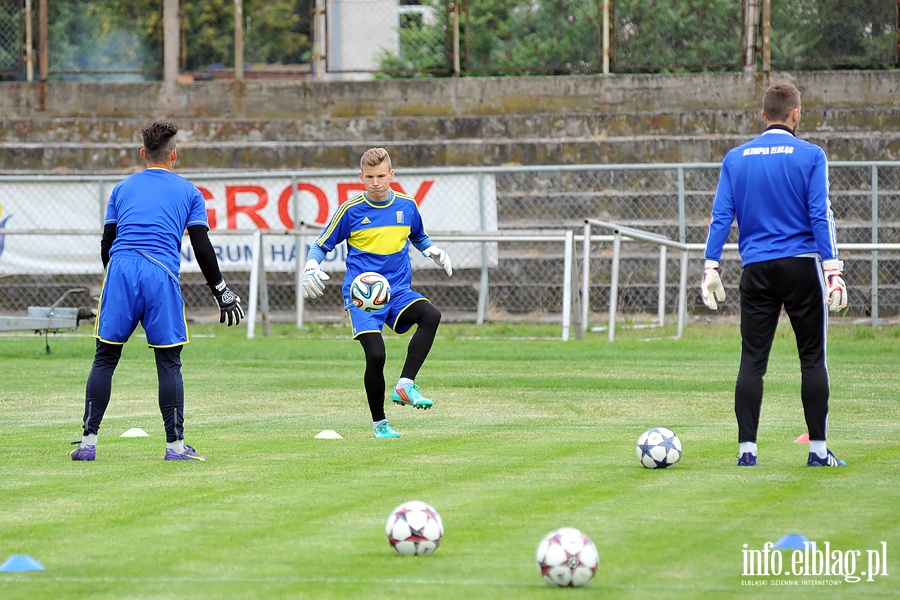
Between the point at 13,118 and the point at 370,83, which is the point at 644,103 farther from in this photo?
the point at 13,118

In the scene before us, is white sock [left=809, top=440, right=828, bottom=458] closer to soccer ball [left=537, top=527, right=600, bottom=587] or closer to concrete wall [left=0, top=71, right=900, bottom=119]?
soccer ball [left=537, top=527, right=600, bottom=587]

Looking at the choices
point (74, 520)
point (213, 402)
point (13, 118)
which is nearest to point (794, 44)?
point (13, 118)

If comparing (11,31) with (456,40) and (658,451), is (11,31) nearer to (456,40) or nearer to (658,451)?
(456,40)

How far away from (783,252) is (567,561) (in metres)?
3.57

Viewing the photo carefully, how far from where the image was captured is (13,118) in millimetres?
25438

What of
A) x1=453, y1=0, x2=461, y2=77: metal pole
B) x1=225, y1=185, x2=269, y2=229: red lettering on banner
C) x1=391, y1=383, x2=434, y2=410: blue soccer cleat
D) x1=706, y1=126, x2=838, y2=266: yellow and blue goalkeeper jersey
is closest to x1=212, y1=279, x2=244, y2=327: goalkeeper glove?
x1=391, y1=383, x2=434, y2=410: blue soccer cleat

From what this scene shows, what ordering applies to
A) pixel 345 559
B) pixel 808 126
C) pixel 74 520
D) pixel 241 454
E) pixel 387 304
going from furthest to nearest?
pixel 808 126
pixel 387 304
pixel 241 454
pixel 74 520
pixel 345 559

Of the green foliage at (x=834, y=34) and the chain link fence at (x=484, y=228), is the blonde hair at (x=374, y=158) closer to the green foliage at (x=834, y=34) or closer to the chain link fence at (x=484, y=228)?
the chain link fence at (x=484, y=228)

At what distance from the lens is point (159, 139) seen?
8609 millimetres

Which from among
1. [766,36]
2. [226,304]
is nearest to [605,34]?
[766,36]

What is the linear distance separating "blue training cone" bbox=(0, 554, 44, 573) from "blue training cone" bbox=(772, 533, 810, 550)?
9.22ft

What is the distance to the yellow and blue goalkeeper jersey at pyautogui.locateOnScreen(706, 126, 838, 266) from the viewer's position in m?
7.93

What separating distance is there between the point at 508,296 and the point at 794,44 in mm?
7627

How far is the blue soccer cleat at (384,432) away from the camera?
31.8 ft
